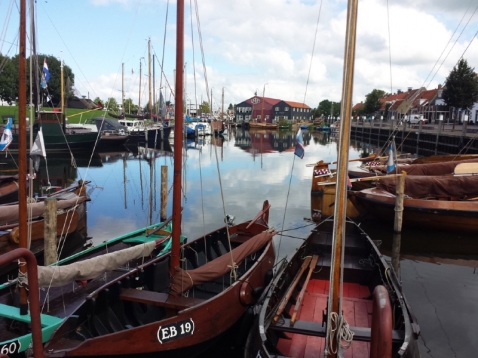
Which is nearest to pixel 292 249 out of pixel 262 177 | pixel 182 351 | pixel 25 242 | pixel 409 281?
pixel 409 281

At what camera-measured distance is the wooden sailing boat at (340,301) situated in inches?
205

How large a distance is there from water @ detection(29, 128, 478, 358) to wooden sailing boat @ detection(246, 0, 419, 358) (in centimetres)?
177

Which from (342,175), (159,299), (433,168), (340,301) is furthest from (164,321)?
(433,168)

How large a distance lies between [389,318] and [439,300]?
27.2ft

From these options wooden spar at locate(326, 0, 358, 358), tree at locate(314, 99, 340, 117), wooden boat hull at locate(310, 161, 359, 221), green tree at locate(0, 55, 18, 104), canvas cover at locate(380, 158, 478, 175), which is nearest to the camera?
wooden spar at locate(326, 0, 358, 358)

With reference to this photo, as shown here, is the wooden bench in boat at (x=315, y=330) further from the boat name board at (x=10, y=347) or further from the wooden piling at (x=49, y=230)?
the wooden piling at (x=49, y=230)

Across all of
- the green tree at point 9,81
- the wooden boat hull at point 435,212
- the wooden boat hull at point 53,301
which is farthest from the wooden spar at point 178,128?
the green tree at point 9,81

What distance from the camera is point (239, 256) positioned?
972 centimetres

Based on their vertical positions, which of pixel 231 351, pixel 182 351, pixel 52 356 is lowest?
pixel 231 351

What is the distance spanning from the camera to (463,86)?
2061 inches

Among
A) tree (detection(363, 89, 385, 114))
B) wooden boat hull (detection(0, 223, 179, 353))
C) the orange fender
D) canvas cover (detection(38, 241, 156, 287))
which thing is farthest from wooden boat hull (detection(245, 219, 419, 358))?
tree (detection(363, 89, 385, 114))

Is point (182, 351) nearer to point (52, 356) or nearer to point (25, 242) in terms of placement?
point (52, 356)

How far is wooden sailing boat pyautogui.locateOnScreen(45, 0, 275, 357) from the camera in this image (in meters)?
6.70

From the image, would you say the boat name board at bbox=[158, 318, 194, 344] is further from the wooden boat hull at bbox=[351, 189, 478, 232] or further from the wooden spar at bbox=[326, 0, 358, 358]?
the wooden boat hull at bbox=[351, 189, 478, 232]
